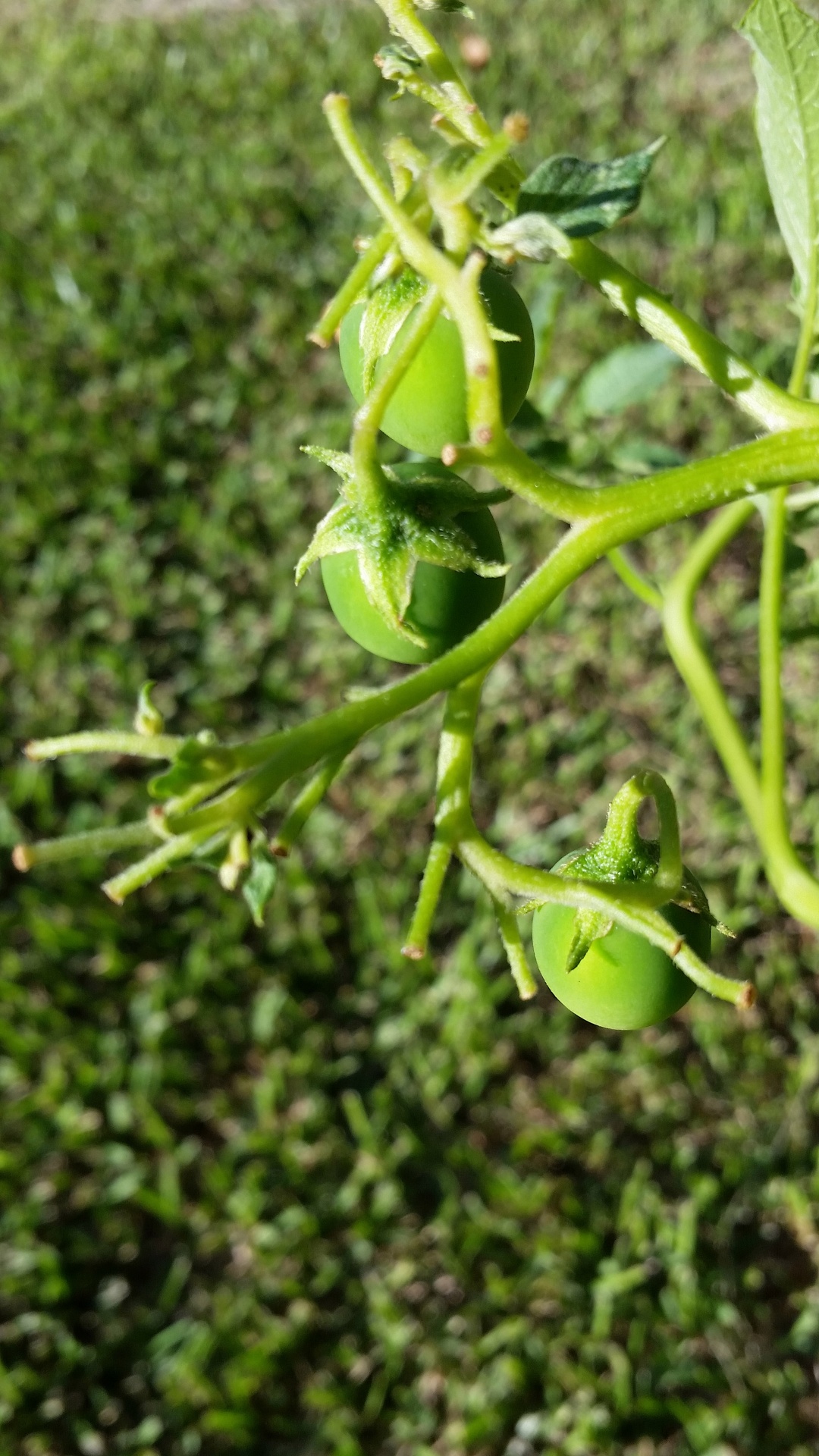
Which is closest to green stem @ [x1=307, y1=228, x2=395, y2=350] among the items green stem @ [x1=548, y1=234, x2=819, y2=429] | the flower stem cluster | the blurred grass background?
the flower stem cluster

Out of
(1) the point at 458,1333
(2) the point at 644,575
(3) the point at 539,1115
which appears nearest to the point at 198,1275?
(1) the point at 458,1333

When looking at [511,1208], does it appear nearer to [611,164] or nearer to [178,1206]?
[178,1206]

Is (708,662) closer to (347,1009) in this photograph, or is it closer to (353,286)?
(353,286)

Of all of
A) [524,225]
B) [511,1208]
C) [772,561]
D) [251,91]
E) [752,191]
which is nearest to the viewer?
[524,225]

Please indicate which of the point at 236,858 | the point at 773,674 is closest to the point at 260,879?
the point at 236,858

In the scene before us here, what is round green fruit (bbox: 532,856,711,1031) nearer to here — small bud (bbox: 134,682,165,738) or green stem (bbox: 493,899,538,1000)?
green stem (bbox: 493,899,538,1000)

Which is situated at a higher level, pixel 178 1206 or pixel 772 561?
pixel 772 561
